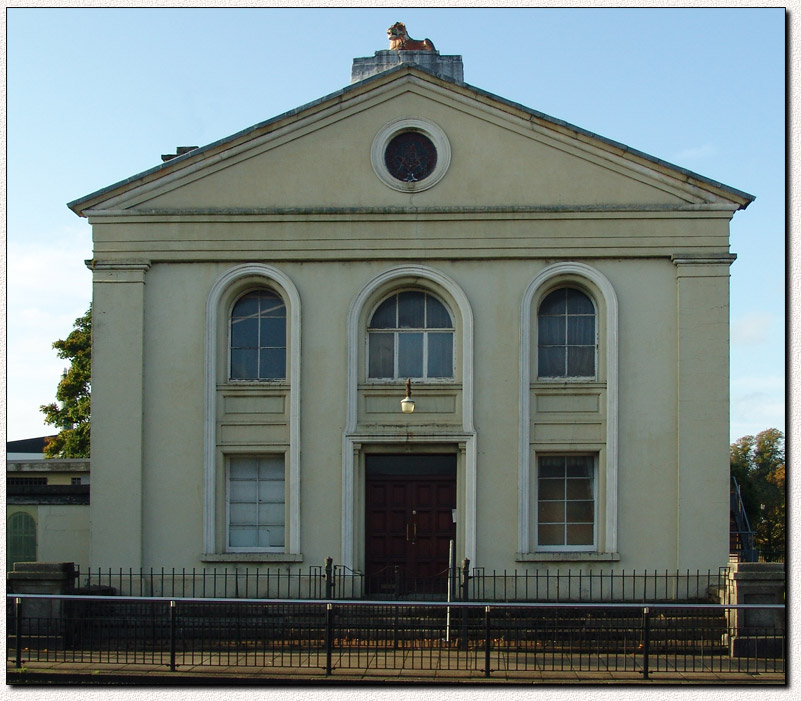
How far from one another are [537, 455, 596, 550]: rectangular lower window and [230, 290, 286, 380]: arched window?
5064 millimetres

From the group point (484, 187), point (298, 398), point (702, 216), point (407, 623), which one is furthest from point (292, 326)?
point (702, 216)

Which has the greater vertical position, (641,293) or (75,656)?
(641,293)

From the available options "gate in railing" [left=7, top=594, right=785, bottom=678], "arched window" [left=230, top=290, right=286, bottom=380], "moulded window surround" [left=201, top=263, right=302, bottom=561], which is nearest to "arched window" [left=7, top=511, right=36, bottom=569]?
"moulded window surround" [left=201, top=263, right=302, bottom=561]

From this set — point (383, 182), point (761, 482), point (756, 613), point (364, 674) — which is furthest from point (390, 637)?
point (761, 482)

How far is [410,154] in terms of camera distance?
20500 mm

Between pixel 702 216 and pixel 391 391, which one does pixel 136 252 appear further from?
pixel 702 216

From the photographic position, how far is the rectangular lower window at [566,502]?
65.7 ft

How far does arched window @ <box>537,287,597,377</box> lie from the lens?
2025 centimetres

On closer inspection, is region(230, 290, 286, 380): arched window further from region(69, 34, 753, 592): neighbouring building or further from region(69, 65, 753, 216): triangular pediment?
region(69, 65, 753, 216): triangular pediment

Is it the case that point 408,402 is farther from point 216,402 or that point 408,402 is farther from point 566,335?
point 216,402

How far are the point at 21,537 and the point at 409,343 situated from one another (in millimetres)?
8436

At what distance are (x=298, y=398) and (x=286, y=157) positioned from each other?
4349 mm

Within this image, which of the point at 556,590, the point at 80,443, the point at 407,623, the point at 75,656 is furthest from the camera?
the point at 80,443

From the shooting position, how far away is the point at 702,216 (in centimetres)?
1992
